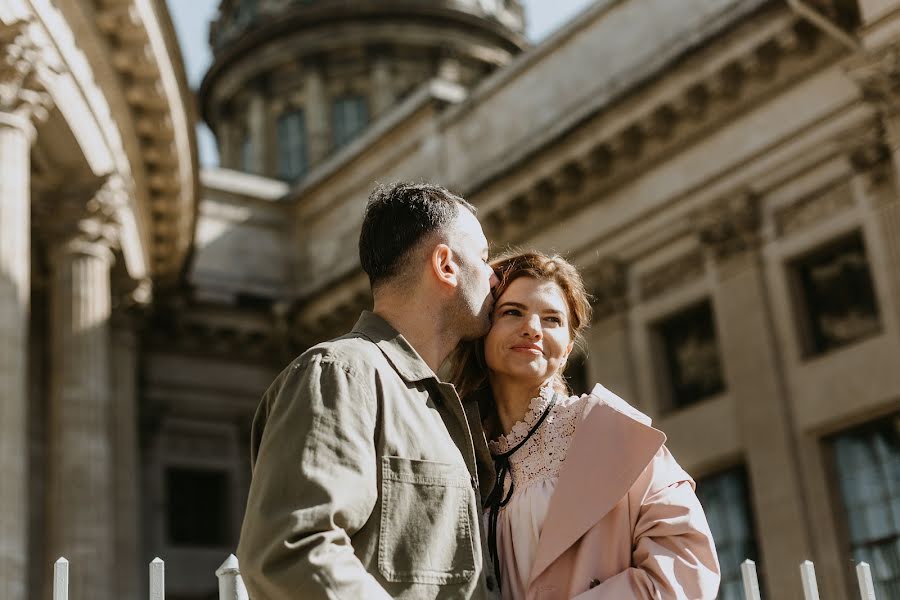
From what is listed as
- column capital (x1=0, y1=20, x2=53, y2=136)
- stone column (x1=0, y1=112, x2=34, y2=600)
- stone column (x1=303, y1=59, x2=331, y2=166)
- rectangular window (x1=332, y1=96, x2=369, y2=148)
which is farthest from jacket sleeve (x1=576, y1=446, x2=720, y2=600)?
rectangular window (x1=332, y1=96, x2=369, y2=148)

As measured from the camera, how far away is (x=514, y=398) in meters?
3.34

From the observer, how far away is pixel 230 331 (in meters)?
24.0

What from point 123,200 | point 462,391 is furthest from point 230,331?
point 462,391

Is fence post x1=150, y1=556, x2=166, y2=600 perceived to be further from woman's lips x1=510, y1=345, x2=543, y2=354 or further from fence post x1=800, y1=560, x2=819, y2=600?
fence post x1=800, y1=560, x2=819, y2=600

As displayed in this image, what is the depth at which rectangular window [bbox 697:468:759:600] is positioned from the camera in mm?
16250

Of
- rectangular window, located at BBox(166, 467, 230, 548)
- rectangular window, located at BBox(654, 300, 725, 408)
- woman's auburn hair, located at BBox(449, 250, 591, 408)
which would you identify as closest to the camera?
woman's auburn hair, located at BBox(449, 250, 591, 408)

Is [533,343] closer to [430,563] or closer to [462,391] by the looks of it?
[462,391]

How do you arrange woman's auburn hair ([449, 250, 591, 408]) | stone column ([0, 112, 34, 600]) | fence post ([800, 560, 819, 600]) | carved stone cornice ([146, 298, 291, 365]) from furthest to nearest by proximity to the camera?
carved stone cornice ([146, 298, 291, 365]), stone column ([0, 112, 34, 600]), fence post ([800, 560, 819, 600]), woman's auburn hair ([449, 250, 591, 408])

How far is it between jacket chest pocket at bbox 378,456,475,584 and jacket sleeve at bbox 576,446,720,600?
298 millimetres

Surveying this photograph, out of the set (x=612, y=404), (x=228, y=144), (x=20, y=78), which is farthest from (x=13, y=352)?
(x=228, y=144)

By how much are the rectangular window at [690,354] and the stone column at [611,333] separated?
0.53 m

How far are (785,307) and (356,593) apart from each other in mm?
14681

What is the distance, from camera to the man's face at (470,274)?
3033mm

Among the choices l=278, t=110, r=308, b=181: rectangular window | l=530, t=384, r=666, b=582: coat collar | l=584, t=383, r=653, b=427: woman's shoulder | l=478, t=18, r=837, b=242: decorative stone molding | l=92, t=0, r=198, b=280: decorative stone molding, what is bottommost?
l=530, t=384, r=666, b=582: coat collar
